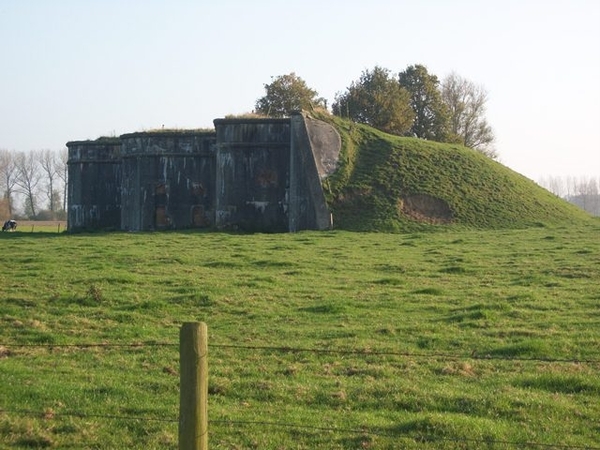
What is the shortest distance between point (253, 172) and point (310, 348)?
26.7 meters

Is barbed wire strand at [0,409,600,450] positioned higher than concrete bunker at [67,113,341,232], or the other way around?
concrete bunker at [67,113,341,232]

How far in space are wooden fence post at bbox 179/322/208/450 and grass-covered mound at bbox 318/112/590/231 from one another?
96.4 ft

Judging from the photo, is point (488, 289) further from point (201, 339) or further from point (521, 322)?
point (201, 339)

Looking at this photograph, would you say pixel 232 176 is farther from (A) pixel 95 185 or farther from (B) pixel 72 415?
(B) pixel 72 415

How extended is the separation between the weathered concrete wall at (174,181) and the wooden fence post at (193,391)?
34040 mm

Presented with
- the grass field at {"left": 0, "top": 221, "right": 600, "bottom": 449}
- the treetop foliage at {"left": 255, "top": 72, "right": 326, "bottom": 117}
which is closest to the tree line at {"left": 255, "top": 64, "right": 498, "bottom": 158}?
the treetop foliage at {"left": 255, "top": 72, "right": 326, "bottom": 117}

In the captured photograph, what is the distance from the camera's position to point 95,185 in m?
45.2

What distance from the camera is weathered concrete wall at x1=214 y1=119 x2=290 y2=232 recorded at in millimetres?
39125

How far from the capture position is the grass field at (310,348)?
9367 millimetres

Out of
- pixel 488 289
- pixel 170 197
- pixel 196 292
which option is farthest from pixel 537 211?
pixel 196 292

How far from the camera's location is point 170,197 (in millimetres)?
41125

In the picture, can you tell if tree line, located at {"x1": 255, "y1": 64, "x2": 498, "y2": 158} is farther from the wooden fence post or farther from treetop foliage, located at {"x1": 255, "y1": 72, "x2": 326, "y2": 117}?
the wooden fence post

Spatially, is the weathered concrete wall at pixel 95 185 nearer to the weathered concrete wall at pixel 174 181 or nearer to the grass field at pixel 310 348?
the weathered concrete wall at pixel 174 181

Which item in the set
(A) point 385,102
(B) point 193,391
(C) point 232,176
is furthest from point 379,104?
(B) point 193,391
